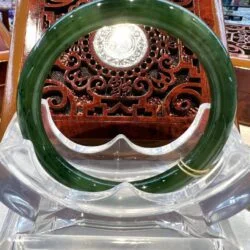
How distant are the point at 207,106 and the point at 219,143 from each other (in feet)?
0.63

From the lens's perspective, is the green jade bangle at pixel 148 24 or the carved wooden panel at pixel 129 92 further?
the carved wooden panel at pixel 129 92

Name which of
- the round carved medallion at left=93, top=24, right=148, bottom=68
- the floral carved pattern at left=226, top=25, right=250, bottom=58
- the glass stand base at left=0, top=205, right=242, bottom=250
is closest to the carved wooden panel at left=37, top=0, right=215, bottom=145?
the round carved medallion at left=93, top=24, right=148, bottom=68

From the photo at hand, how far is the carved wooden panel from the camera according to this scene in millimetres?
880

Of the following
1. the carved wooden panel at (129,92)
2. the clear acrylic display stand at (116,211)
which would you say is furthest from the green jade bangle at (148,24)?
the carved wooden panel at (129,92)

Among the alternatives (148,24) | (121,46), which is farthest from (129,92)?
(148,24)

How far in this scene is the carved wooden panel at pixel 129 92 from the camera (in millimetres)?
880

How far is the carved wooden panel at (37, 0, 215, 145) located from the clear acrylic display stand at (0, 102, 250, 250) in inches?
8.7

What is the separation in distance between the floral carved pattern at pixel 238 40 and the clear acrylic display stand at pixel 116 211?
425mm

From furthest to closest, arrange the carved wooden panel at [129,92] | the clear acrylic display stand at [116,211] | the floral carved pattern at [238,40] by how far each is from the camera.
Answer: the floral carved pattern at [238,40] < the carved wooden panel at [129,92] < the clear acrylic display stand at [116,211]

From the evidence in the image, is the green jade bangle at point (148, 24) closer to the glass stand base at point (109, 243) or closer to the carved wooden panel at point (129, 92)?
the glass stand base at point (109, 243)

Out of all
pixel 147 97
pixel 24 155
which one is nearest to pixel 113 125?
pixel 147 97

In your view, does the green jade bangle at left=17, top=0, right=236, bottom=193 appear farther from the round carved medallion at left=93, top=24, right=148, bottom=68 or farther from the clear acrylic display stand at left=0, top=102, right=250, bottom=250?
the round carved medallion at left=93, top=24, right=148, bottom=68

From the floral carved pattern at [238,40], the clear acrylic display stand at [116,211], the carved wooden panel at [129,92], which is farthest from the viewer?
the floral carved pattern at [238,40]

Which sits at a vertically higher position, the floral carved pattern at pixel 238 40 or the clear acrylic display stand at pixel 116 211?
the floral carved pattern at pixel 238 40
